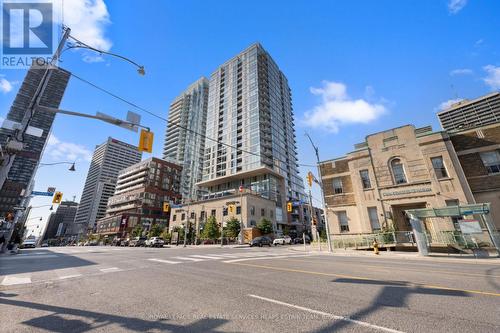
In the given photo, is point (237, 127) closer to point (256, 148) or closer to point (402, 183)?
point (256, 148)

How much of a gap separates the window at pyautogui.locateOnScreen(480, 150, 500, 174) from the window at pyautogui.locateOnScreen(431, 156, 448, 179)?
3.07m

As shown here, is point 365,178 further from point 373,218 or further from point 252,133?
point 252,133

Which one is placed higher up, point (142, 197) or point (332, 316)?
point (142, 197)

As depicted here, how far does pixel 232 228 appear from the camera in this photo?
4906 centimetres

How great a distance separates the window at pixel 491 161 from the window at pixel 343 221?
1331 cm

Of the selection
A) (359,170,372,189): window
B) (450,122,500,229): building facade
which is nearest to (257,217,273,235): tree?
(359,170,372,189): window

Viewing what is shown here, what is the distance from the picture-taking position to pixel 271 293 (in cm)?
564

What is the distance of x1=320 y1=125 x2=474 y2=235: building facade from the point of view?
20797mm

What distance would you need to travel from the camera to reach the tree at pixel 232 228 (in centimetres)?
4869

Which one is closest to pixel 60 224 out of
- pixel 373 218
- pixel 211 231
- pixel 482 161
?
pixel 211 231

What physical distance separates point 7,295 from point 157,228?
64.7 metres

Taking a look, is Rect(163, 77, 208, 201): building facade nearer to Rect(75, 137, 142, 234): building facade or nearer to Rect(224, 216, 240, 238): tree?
Rect(75, 137, 142, 234): building facade

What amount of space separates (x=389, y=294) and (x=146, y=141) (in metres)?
10.2

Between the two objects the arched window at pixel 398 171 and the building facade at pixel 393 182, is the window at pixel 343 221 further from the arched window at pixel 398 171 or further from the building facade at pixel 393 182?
the arched window at pixel 398 171
